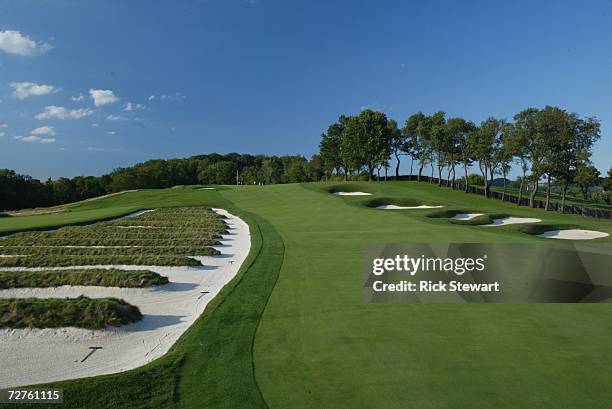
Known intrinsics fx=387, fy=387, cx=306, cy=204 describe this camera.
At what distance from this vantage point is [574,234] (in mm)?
26031

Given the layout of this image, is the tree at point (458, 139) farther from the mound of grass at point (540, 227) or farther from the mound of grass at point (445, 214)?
the mound of grass at point (540, 227)

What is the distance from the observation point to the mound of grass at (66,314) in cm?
970

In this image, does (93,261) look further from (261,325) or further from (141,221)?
(141,221)

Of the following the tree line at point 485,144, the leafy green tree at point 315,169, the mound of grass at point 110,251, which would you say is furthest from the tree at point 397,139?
the mound of grass at point 110,251

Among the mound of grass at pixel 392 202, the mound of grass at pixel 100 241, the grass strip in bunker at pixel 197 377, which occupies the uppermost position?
the mound of grass at pixel 392 202

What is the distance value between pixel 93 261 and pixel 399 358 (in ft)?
50.6

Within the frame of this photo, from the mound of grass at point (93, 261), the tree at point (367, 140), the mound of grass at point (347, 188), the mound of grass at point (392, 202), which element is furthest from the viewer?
the tree at point (367, 140)

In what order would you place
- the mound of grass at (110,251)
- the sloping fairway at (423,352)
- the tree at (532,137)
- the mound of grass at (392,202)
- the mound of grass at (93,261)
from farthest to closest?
the tree at (532,137), the mound of grass at (392,202), the mound of grass at (110,251), the mound of grass at (93,261), the sloping fairway at (423,352)

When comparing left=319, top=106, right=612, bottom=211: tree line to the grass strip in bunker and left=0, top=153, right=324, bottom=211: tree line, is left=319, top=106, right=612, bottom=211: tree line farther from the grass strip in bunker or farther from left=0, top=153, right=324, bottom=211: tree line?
the grass strip in bunker

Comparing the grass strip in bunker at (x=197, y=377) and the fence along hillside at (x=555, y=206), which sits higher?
the fence along hillside at (x=555, y=206)

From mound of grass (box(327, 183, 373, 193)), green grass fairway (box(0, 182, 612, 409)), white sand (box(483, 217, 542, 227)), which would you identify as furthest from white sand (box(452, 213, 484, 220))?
green grass fairway (box(0, 182, 612, 409))

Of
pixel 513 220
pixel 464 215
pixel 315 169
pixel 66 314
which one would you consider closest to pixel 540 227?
pixel 513 220

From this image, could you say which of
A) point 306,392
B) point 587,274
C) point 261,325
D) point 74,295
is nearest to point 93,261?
point 74,295

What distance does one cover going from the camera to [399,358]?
7.51 m
